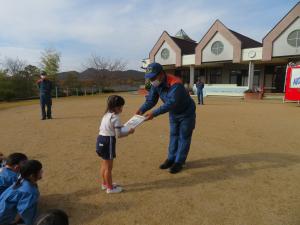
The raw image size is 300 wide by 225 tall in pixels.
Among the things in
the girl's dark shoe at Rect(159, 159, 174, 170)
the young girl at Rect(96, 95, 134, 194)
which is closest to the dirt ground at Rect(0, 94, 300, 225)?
the girl's dark shoe at Rect(159, 159, 174, 170)

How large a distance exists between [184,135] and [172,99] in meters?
0.72

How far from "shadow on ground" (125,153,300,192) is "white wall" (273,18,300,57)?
72.4 feet

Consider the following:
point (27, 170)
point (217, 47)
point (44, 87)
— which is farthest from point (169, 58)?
point (27, 170)

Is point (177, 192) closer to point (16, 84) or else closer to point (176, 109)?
point (176, 109)

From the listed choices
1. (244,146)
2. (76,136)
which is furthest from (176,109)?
(76,136)

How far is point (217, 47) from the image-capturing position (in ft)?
92.5

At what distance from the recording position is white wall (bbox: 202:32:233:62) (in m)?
27.1

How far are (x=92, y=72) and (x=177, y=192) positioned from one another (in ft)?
154

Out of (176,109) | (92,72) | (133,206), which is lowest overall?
(133,206)

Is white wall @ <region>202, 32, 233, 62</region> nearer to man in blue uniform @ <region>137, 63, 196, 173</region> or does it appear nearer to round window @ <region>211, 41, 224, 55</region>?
round window @ <region>211, 41, 224, 55</region>

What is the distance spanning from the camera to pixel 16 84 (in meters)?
29.2

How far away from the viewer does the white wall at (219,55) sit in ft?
88.8

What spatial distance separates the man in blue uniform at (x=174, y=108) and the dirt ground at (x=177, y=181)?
34cm

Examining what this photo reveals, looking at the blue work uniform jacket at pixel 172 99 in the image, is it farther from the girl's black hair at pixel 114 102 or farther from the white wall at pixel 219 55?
the white wall at pixel 219 55
